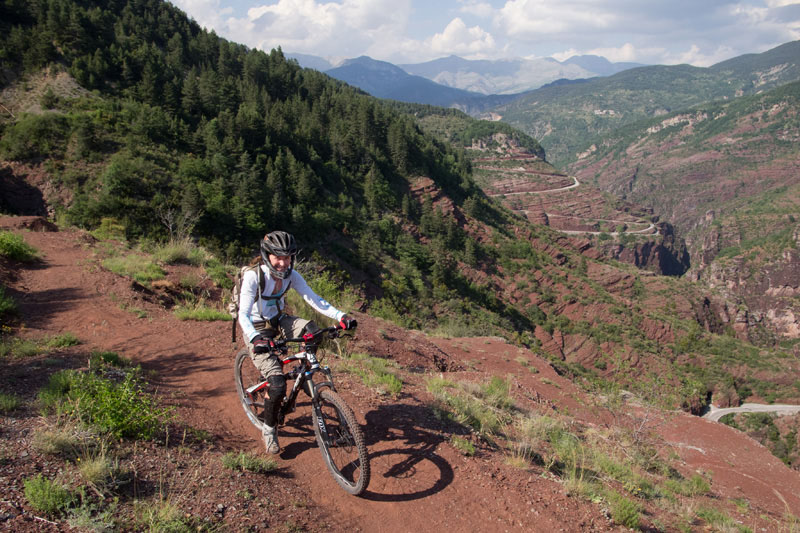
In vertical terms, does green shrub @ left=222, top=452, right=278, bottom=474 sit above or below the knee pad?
below

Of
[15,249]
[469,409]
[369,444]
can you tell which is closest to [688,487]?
[469,409]

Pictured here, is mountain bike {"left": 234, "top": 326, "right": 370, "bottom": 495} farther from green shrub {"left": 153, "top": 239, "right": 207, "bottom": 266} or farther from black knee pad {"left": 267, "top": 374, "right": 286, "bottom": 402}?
green shrub {"left": 153, "top": 239, "right": 207, "bottom": 266}

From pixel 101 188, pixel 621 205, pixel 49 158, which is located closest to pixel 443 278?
pixel 101 188

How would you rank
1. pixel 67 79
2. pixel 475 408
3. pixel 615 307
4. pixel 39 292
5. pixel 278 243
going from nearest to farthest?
pixel 278 243 → pixel 475 408 → pixel 39 292 → pixel 67 79 → pixel 615 307

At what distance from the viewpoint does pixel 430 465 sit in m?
4.47

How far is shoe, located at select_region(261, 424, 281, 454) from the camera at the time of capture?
168 inches

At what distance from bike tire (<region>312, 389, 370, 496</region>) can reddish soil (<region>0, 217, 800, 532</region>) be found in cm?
15

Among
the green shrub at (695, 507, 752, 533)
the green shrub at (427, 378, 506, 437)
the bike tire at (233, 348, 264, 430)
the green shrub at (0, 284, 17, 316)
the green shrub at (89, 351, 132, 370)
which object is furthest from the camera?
the green shrub at (0, 284, 17, 316)

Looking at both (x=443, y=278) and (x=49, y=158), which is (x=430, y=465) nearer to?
(x=49, y=158)

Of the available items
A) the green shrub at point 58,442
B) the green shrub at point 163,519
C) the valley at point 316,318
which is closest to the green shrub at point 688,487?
the valley at point 316,318

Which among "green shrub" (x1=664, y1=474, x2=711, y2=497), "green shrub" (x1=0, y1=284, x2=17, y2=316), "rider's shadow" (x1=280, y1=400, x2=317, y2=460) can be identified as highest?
"green shrub" (x1=0, y1=284, x2=17, y2=316)

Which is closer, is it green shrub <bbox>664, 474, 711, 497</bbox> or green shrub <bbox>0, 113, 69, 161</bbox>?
green shrub <bbox>664, 474, 711, 497</bbox>

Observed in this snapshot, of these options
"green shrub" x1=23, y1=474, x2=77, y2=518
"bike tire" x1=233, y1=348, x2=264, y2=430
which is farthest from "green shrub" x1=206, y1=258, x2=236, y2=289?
"green shrub" x1=23, y1=474, x2=77, y2=518

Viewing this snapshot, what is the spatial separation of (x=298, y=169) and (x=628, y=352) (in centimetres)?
3973
